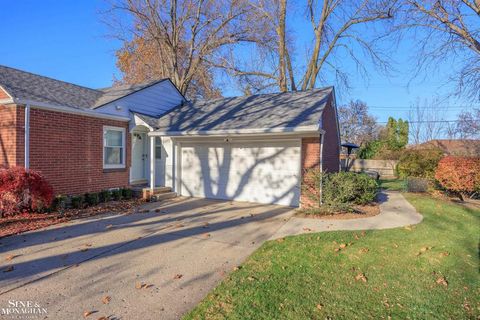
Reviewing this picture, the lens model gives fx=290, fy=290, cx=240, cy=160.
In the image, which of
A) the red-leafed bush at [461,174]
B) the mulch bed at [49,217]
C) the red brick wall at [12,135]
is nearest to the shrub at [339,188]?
the red-leafed bush at [461,174]

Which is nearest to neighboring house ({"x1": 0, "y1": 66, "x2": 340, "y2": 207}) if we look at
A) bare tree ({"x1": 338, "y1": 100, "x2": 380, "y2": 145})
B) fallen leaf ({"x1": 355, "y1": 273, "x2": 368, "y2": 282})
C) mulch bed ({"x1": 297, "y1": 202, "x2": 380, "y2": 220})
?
mulch bed ({"x1": 297, "y1": 202, "x2": 380, "y2": 220})

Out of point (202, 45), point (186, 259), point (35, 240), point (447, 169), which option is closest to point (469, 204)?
point (447, 169)

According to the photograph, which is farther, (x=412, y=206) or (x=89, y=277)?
(x=412, y=206)

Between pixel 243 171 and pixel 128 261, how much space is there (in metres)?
6.21

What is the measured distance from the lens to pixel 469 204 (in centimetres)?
984

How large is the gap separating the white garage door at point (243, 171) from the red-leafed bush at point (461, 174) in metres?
5.84

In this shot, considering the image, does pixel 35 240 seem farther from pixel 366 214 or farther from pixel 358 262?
pixel 366 214

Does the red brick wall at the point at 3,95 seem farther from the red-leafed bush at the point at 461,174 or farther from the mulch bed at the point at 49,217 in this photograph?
the red-leafed bush at the point at 461,174

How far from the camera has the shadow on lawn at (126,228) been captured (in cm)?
438

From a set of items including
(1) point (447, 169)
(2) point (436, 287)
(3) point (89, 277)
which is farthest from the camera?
(1) point (447, 169)

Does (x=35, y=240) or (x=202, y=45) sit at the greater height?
(x=202, y=45)

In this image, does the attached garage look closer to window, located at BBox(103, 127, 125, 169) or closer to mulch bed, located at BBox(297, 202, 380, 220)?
mulch bed, located at BBox(297, 202, 380, 220)

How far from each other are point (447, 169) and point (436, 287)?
337 inches

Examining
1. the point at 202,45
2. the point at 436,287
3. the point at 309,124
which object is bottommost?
the point at 436,287
